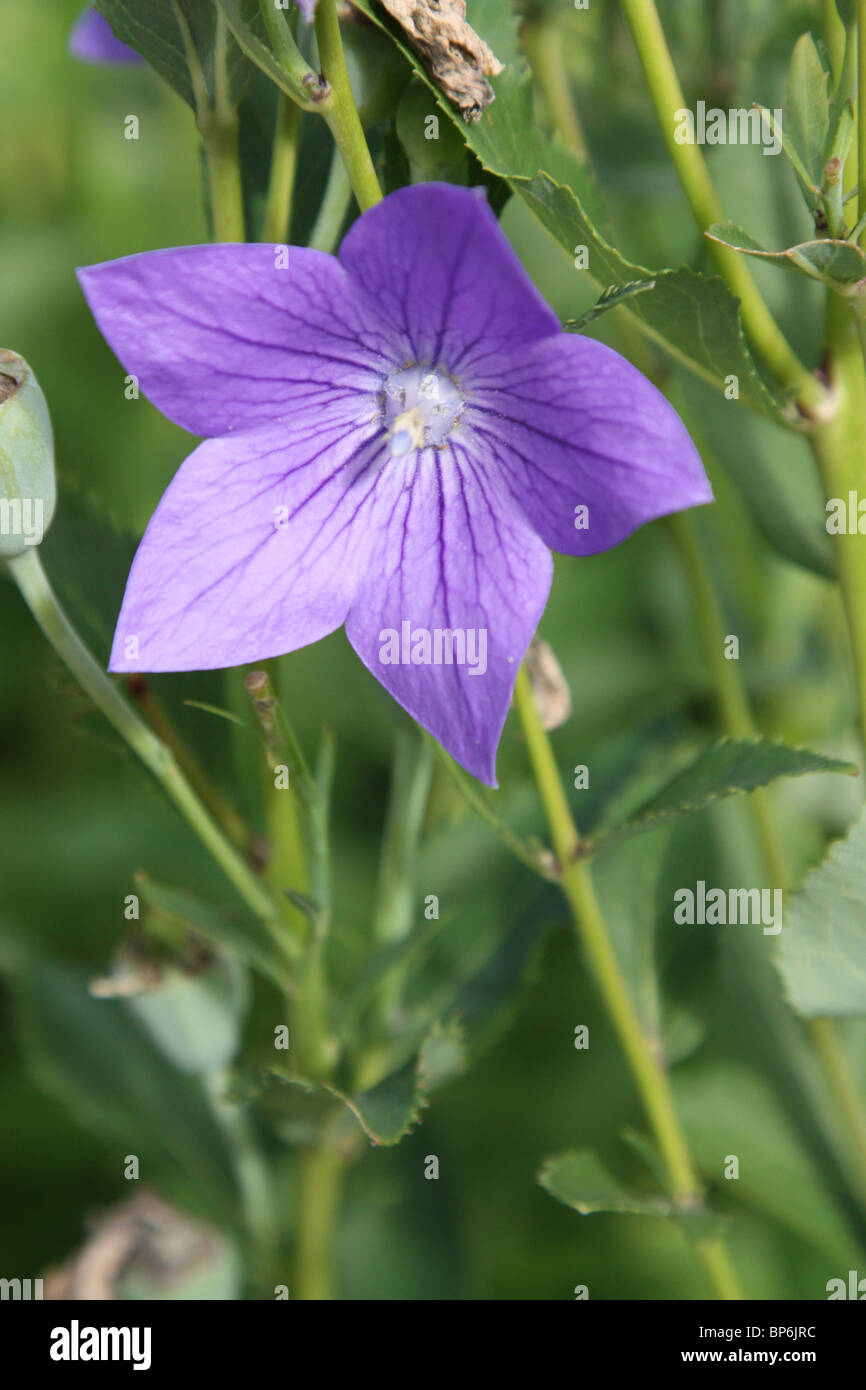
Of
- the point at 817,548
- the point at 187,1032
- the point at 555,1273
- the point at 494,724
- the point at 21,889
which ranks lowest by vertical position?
the point at 555,1273

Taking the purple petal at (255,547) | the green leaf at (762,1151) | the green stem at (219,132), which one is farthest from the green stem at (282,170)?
the green leaf at (762,1151)

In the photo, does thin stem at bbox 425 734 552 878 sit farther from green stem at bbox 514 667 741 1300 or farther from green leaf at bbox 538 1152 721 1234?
green leaf at bbox 538 1152 721 1234

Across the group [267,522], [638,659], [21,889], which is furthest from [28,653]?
[267,522]

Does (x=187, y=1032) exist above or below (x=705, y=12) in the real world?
below

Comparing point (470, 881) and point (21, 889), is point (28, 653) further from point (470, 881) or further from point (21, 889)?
point (470, 881)

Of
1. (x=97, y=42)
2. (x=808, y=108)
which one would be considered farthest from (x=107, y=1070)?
(x=808, y=108)

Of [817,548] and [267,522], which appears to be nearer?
[267,522]

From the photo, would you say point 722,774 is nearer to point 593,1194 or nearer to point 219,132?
point 593,1194
